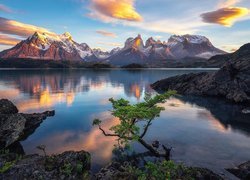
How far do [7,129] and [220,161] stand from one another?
31198mm

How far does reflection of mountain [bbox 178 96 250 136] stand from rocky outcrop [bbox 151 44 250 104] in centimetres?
482

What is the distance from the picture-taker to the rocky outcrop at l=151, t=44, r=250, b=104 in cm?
8462

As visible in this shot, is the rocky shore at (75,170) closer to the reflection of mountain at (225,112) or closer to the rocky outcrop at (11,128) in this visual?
the rocky outcrop at (11,128)

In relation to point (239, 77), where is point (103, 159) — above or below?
below

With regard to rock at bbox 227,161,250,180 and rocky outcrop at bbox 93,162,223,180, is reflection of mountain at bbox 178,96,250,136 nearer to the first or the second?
rock at bbox 227,161,250,180

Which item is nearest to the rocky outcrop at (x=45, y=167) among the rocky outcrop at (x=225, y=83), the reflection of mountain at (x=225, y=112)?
the reflection of mountain at (x=225, y=112)

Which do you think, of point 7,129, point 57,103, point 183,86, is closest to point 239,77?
point 183,86

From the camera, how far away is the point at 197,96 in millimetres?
99438

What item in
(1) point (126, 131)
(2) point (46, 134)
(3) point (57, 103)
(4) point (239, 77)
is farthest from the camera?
(4) point (239, 77)

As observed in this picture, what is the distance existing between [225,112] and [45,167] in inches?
2104

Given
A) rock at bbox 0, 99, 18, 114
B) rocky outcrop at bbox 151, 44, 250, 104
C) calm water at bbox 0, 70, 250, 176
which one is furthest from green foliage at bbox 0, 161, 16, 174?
rocky outcrop at bbox 151, 44, 250, 104

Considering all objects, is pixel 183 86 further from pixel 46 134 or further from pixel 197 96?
pixel 46 134

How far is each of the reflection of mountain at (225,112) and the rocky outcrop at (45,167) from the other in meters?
33.0

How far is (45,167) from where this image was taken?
27.0m
